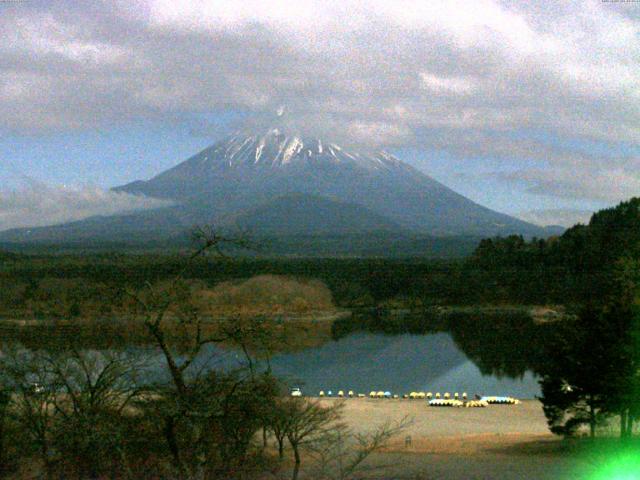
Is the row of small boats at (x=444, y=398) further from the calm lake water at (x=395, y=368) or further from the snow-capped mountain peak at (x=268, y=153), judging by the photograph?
the snow-capped mountain peak at (x=268, y=153)

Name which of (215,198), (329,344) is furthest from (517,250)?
(215,198)

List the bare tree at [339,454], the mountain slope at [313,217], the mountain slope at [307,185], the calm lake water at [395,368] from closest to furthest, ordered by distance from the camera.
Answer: the bare tree at [339,454] → the calm lake water at [395,368] → the mountain slope at [313,217] → the mountain slope at [307,185]

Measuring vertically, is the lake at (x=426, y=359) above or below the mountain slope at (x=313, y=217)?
below

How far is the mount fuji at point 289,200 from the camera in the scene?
133125 millimetres

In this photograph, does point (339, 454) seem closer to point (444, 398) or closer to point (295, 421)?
point (295, 421)

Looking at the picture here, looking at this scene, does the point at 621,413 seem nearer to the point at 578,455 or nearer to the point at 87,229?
the point at 578,455

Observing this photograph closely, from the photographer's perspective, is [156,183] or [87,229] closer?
[87,229]

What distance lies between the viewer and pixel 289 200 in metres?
149

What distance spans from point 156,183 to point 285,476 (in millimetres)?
172811

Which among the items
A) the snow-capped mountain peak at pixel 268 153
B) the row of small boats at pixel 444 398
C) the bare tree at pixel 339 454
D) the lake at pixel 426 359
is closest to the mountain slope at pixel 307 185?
the snow-capped mountain peak at pixel 268 153

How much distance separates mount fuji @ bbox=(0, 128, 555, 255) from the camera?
133125 mm

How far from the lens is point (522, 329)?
44.9 m

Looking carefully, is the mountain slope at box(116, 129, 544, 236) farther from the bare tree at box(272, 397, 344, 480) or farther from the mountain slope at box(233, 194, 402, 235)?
the bare tree at box(272, 397, 344, 480)

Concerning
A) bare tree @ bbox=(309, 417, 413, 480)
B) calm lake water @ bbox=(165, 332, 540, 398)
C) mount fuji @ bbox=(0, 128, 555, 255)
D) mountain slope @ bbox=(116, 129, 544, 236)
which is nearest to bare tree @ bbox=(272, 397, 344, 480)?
bare tree @ bbox=(309, 417, 413, 480)
